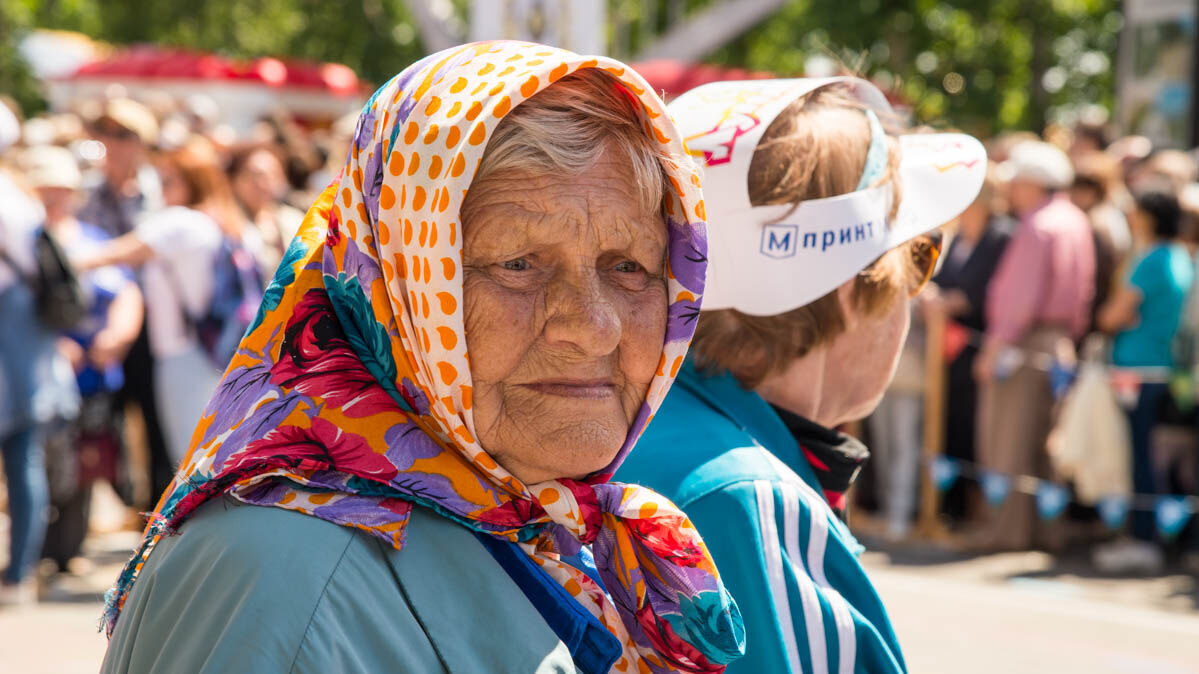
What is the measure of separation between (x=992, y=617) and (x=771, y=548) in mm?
4851

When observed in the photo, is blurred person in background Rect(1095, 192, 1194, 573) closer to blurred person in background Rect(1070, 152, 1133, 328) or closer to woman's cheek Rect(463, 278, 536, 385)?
blurred person in background Rect(1070, 152, 1133, 328)

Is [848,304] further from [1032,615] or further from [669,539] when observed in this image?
[1032,615]

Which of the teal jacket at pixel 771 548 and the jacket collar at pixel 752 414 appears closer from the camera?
the teal jacket at pixel 771 548

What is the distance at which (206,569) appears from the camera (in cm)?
143

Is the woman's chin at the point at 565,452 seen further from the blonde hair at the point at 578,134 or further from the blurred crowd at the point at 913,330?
the blurred crowd at the point at 913,330

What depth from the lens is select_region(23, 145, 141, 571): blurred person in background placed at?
21.7ft

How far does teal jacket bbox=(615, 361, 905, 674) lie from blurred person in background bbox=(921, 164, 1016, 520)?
6126 mm

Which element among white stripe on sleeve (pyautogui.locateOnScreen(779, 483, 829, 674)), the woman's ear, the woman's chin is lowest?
white stripe on sleeve (pyautogui.locateOnScreen(779, 483, 829, 674))

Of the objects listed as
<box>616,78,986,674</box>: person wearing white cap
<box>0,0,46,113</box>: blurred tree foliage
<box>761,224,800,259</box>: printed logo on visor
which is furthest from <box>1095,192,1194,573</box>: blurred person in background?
<box>0,0,46,113</box>: blurred tree foliage

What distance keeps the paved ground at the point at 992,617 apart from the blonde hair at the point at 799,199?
12.1ft

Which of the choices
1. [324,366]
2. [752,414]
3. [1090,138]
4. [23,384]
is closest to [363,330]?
[324,366]

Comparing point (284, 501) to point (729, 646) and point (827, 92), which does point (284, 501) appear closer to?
point (729, 646)

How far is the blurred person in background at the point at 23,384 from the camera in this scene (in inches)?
229

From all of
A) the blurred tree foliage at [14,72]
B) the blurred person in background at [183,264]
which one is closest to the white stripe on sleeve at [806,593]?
the blurred person in background at [183,264]
